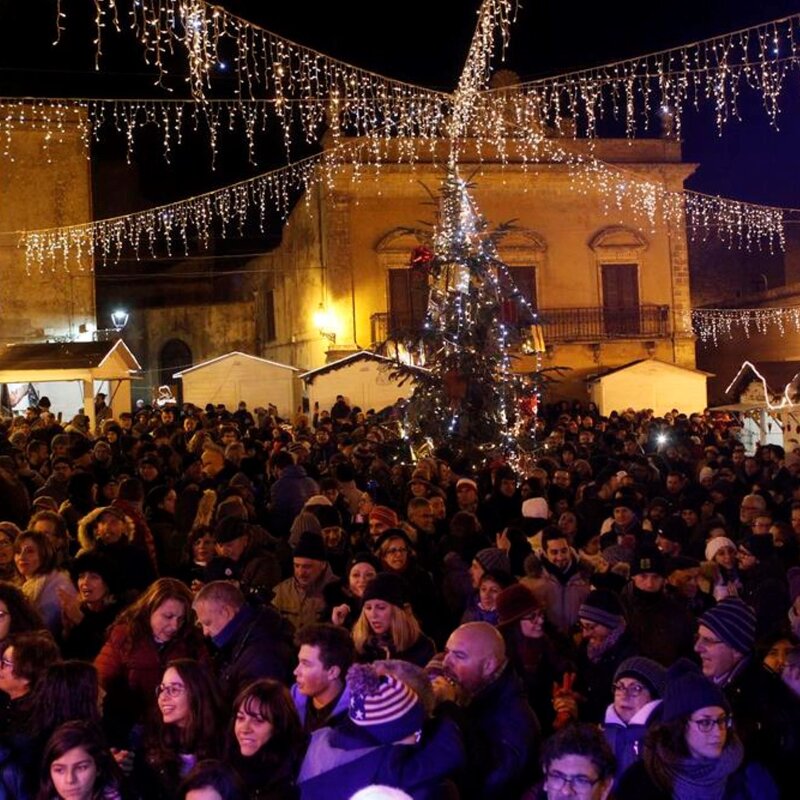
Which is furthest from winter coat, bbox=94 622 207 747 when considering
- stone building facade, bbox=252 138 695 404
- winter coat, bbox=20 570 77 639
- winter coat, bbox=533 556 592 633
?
stone building facade, bbox=252 138 695 404

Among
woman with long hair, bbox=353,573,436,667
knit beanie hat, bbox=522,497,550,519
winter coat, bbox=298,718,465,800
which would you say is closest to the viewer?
winter coat, bbox=298,718,465,800

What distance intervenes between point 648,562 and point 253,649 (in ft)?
7.57

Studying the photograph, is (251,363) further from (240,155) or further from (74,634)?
(74,634)

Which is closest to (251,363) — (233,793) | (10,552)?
(10,552)

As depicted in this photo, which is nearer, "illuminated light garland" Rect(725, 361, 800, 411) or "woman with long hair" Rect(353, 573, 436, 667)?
"woman with long hair" Rect(353, 573, 436, 667)

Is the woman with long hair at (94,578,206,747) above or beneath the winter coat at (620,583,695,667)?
→ above

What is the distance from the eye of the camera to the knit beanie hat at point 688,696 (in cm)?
329

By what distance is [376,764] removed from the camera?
3.03 metres

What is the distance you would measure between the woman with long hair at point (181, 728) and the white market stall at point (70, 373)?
16673 millimetres

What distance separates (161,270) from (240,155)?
17.5 ft

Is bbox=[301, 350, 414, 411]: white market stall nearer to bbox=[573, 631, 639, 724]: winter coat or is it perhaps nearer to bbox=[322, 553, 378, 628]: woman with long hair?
bbox=[322, 553, 378, 628]: woman with long hair

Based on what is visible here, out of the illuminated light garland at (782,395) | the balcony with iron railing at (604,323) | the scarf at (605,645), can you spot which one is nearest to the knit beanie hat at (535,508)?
the scarf at (605,645)

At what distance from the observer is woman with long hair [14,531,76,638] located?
220 inches

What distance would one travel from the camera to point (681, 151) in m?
29.8
